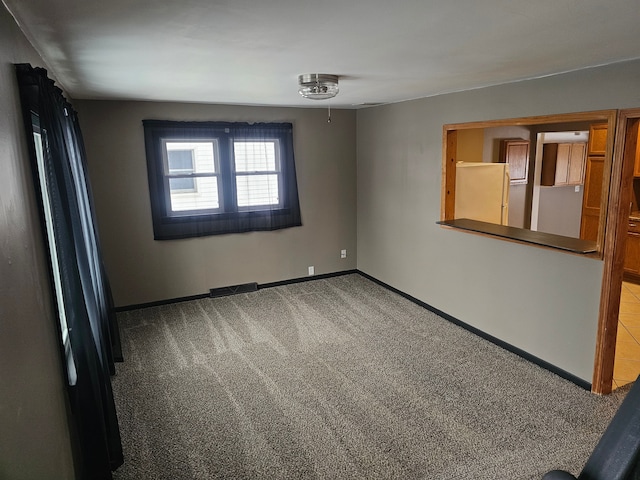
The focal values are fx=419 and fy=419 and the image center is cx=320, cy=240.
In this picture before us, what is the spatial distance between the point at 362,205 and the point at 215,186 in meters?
2.01

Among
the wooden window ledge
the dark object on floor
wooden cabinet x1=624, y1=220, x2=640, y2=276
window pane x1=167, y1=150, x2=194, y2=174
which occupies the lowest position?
wooden cabinet x1=624, y1=220, x2=640, y2=276

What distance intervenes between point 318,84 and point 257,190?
8.08 ft

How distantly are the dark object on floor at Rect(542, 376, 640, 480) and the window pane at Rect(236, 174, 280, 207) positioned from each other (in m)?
4.54

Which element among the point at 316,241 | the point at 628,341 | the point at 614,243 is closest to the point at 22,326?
the point at 614,243

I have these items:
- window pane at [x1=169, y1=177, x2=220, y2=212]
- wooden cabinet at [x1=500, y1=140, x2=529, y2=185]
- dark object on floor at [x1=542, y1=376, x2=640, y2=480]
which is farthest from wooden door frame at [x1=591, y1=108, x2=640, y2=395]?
window pane at [x1=169, y1=177, x2=220, y2=212]

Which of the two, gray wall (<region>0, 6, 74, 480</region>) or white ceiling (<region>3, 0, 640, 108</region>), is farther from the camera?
white ceiling (<region>3, 0, 640, 108</region>)

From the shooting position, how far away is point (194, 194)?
4949mm

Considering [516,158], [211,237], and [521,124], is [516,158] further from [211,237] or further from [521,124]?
[211,237]

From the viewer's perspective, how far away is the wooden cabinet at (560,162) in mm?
6109

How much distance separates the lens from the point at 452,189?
4332 millimetres

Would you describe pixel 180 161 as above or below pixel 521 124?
below

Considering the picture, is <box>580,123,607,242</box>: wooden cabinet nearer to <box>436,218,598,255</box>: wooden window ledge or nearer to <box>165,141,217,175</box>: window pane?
<box>436,218,598,255</box>: wooden window ledge

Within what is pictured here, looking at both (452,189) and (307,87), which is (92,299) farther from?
(452,189)

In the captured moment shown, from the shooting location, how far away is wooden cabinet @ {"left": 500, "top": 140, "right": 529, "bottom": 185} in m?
5.39
